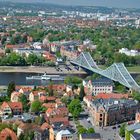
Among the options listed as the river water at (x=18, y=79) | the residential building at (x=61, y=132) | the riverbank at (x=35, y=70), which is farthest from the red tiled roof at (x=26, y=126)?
the riverbank at (x=35, y=70)

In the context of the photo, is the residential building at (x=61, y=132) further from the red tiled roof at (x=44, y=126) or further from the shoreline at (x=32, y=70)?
the shoreline at (x=32, y=70)

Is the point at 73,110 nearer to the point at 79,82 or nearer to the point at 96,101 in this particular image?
the point at 96,101

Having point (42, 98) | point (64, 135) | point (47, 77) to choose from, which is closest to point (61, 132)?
point (64, 135)

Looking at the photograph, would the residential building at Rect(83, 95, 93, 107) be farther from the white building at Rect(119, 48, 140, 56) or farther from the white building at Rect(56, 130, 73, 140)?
the white building at Rect(119, 48, 140, 56)

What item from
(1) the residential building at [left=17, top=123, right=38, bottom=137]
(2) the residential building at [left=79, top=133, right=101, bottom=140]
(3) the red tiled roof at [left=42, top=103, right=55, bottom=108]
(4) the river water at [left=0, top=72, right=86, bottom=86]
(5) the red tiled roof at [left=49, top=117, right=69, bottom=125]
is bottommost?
(4) the river water at [left=0, top=72, right=86, bottom=86]

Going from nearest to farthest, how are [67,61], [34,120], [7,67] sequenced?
[34,120], [7,67], [67,61]

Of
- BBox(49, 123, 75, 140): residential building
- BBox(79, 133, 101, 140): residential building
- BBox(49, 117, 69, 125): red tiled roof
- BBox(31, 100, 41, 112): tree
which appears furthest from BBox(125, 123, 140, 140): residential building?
BBox(31, 100, 41, 112): tree

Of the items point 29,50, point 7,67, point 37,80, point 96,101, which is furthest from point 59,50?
point 96,101
